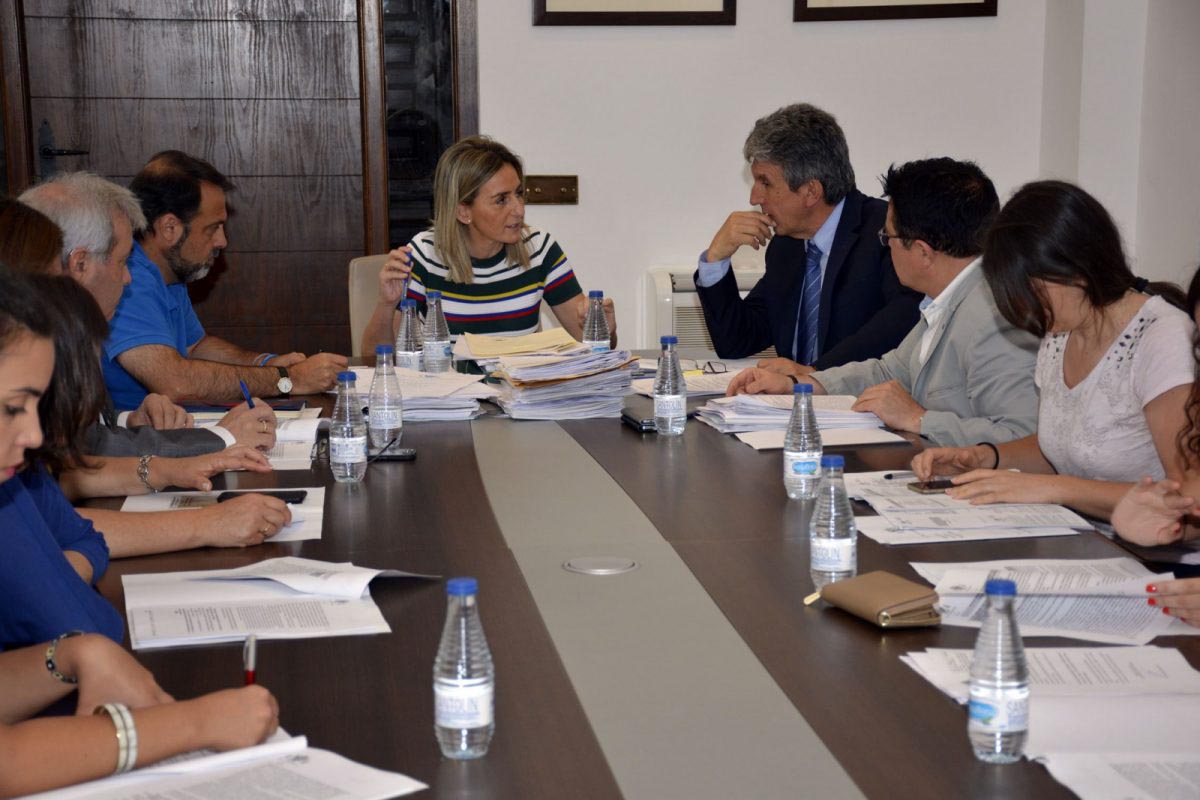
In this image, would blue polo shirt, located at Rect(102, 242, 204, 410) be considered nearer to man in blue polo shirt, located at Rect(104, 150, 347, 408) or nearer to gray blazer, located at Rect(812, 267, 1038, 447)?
man in blue polo shirt, located at Rect(104, 150, 347, 408)

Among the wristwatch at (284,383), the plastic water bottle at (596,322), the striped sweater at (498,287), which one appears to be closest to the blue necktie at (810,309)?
the plastic water bottle at (596,322)

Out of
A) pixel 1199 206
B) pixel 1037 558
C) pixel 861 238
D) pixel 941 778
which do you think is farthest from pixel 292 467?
pixel 1199 206

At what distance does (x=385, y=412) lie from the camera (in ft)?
8.10

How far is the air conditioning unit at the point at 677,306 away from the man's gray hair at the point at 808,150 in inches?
40.9

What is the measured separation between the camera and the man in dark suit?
3.46 m

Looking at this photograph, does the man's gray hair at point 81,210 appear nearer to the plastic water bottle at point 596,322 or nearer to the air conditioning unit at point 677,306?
the plastic water bottle at point 596,322

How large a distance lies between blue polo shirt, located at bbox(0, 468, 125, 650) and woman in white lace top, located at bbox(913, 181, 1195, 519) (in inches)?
50.6

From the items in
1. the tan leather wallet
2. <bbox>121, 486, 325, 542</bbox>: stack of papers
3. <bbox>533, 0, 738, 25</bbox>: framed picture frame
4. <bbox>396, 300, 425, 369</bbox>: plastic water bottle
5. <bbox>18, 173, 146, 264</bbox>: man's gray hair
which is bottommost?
<bbox>121, 486, 325, 542</bbox>: stack of papers

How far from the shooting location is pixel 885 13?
4754 millimetres

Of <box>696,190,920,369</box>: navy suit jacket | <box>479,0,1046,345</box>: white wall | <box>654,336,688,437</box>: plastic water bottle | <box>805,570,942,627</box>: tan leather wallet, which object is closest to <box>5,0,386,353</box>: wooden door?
<box>479,0,1046,345</box>: white wall

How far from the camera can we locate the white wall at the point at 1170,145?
4.29 m

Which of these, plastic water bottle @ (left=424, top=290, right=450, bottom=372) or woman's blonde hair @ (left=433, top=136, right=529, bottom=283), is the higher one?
woman's blonde hair @ (left=433, top=136, right=529, bottom=283)

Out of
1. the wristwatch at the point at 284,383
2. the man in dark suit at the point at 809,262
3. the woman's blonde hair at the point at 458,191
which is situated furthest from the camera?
the woman's blonde hair at the point at 458,191

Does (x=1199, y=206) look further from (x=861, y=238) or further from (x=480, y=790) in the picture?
(x=480, y=790)
